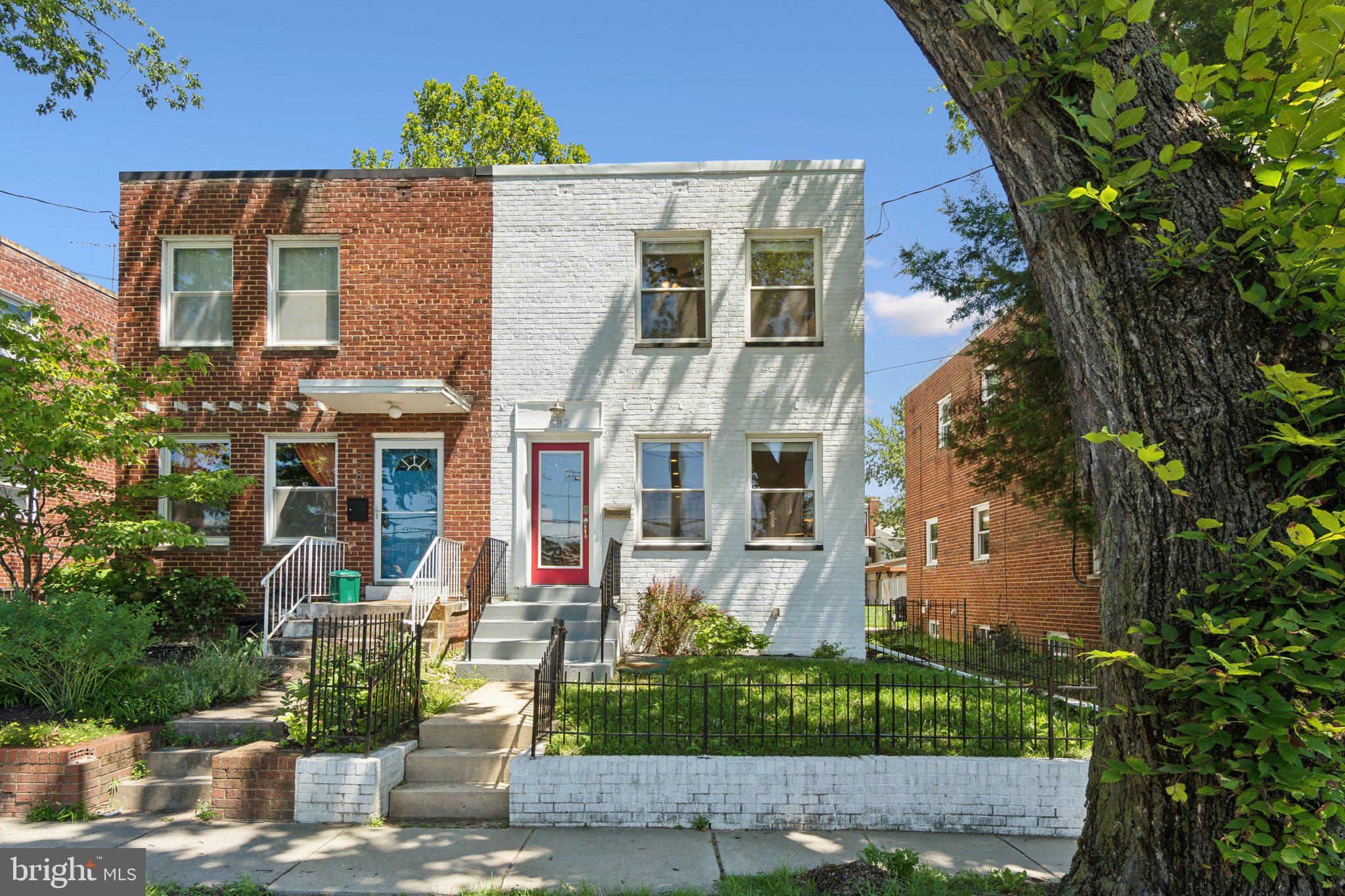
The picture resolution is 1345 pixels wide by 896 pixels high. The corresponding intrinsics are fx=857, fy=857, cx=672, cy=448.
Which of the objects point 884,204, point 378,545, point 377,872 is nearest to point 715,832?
point 377,872

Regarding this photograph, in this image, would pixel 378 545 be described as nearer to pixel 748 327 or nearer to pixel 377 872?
pixel 748 327

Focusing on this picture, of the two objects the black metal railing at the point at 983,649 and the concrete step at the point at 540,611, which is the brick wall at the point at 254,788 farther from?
the black metal railing at the point at 983,649

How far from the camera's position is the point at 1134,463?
3.04 metres

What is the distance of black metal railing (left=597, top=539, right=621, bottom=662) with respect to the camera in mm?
10281

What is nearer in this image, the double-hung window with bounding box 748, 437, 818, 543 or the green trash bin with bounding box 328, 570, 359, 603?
the green trash bin with bounding box 328, 570, 359, 603

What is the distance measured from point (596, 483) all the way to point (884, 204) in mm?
6379

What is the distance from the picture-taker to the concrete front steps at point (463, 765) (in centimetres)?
682

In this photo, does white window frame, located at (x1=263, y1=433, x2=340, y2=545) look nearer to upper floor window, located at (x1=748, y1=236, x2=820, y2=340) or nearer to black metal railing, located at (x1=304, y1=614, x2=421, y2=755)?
black metal railing, located at (x1=304, y1=614, x2=421, y2=755)

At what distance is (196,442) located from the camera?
44.0 ft

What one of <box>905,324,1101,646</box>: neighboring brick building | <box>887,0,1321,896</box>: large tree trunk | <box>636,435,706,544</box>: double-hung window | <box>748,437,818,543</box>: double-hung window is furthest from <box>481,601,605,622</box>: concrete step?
<box>887,0,1321,896</box>: large tree trunk

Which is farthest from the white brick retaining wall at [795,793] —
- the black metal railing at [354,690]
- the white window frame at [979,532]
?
the white window frame at [979,532]

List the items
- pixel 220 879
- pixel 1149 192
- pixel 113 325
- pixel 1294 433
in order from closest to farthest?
pixel 1294 433 < pixel 1149 192 < pixel 220 879 < pixel 113 325

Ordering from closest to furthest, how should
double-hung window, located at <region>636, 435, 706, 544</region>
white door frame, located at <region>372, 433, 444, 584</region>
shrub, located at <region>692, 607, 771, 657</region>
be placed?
shrub, located at <region>692, 607, 771, 657</region> < white door frame, located at <region>372, 433, 444, 584</region> < double-hung window, located at <region>636, 435, 706, 544</region>

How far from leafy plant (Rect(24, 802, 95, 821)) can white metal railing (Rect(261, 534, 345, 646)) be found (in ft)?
15.6
